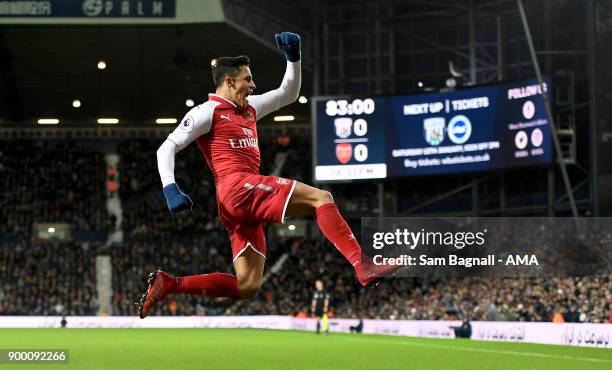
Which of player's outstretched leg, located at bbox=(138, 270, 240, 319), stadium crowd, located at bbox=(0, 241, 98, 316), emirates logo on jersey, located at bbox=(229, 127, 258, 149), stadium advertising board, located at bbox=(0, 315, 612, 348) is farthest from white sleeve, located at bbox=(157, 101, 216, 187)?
stadium crowd, located at bbox=(0, 241, 98, 316)

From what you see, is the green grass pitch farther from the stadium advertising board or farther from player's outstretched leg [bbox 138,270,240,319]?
player's outstretched leg [bbox 138,270,240,319]

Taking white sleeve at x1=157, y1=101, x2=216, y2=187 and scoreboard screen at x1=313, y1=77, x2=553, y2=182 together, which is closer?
white sleeve at x1=157, y1=101, x2=216, y2=187

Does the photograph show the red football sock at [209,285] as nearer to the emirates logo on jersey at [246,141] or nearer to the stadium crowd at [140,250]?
the emirates logo on jersey at [246,141]

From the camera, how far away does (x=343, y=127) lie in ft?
138

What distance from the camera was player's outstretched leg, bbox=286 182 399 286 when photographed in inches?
357

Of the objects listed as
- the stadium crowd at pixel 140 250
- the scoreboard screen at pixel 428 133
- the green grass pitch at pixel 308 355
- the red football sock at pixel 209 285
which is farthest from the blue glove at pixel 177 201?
the stadium crowd at pixel 140 250

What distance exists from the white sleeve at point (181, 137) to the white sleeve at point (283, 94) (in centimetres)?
76

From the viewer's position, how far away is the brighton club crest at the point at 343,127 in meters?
42.1

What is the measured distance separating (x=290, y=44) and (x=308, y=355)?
588 inches

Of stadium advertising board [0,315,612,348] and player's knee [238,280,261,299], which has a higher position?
player's knee [238,280,261,299]

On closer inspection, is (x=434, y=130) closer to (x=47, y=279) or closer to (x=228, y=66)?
(x=47, y=279)

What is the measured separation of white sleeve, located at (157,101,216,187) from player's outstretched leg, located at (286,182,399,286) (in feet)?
3.38

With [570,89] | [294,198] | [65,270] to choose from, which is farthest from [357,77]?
[294,198]

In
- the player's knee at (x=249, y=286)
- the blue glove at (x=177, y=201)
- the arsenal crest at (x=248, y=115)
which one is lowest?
the player's knee at (x=249, y=286)
